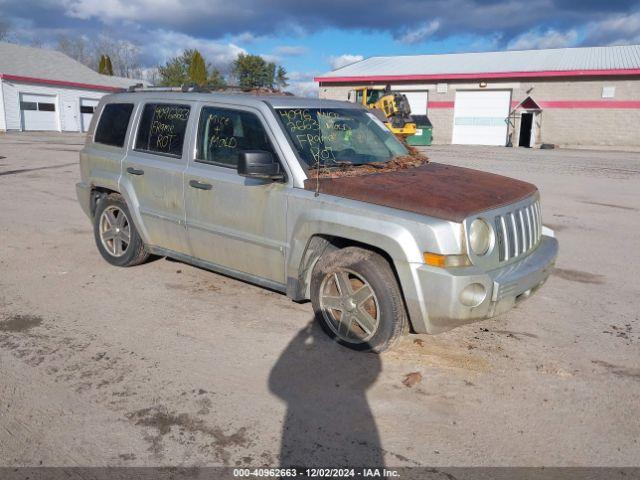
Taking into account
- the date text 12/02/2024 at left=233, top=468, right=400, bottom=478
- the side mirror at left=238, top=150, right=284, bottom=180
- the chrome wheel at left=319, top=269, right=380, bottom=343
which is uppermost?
the side mirror at left=238, top=150, right=284, bottom=180

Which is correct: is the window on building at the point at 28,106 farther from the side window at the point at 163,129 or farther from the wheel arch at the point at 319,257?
the wheel arch at the point at 319,257

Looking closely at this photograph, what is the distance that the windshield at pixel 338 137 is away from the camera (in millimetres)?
4258

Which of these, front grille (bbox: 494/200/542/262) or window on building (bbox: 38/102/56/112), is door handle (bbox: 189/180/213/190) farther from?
window on building (bbox: 38/102/56/112)

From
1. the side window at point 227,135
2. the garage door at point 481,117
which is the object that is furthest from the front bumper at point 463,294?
the garage door at point 481,117

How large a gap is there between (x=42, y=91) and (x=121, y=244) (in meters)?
38.8

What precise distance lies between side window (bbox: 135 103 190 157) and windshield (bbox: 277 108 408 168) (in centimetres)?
108

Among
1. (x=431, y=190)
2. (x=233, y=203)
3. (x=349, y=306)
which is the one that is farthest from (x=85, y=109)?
(x=431, y=190)

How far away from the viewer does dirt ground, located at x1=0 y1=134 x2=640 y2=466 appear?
2.83 meters

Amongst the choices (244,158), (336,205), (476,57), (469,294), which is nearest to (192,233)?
(244,158)

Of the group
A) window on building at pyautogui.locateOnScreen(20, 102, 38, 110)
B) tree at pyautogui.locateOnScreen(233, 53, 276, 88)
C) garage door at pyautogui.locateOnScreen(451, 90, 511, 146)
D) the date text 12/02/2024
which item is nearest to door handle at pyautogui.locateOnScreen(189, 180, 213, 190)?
the date text 12/02/2024

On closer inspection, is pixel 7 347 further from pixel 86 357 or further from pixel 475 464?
pixel 475 464

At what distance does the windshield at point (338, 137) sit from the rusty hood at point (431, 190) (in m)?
0.33

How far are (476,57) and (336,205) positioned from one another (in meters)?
39.7

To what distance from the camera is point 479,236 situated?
136 inches
